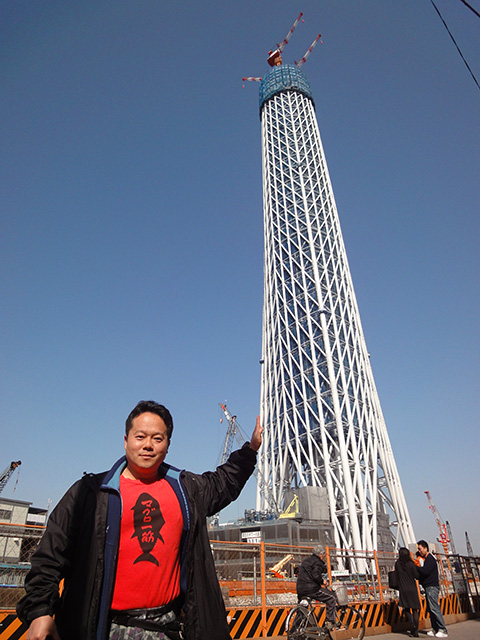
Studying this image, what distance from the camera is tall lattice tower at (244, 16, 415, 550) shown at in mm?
32938

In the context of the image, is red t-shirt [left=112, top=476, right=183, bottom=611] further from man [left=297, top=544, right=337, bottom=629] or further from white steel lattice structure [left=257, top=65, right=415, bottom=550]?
white steel lattice structure [left=257, top=65, right=415, bottom=550]

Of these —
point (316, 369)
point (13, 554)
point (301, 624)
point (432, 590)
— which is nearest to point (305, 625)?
point (301, 624)

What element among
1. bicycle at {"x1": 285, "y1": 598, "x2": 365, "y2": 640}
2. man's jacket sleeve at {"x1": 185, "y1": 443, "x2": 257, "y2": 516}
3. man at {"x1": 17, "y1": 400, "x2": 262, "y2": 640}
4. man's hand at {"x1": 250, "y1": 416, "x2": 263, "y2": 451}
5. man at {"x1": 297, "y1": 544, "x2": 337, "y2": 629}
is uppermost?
man's hand at {"x1": 250, "y1": 416, "x2": 263, "y2": 451}

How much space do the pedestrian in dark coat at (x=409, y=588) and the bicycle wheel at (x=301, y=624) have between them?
301 cm

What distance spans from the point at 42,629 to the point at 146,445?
95cm

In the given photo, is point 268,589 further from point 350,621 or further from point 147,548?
point 147,548

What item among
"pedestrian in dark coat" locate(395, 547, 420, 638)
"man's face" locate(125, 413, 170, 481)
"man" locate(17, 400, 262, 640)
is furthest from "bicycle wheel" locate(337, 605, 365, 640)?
"man's face" locate(125, 413, 170, 481)

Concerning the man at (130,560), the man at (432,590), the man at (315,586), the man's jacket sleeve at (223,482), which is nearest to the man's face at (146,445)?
the man at (130,560)

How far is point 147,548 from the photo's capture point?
2.26 metres

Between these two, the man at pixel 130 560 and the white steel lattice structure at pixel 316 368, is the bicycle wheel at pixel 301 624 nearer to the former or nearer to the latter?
the man at pixel 130 560

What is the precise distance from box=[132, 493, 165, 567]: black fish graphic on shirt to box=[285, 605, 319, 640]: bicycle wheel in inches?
247

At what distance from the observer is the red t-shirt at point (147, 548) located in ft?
7.06

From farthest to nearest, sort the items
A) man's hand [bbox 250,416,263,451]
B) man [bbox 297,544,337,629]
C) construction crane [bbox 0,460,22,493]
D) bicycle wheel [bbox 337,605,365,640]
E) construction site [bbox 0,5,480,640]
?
construction crane [bbox 0,460,22,493] → construction site [bbox 0,5,480,640] → bicycle wheel [bbox 337,605,365,640] → man [bbox 297,544,337,629] → man's hand [bbox 250,416,263,451]

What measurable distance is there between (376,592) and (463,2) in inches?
536
